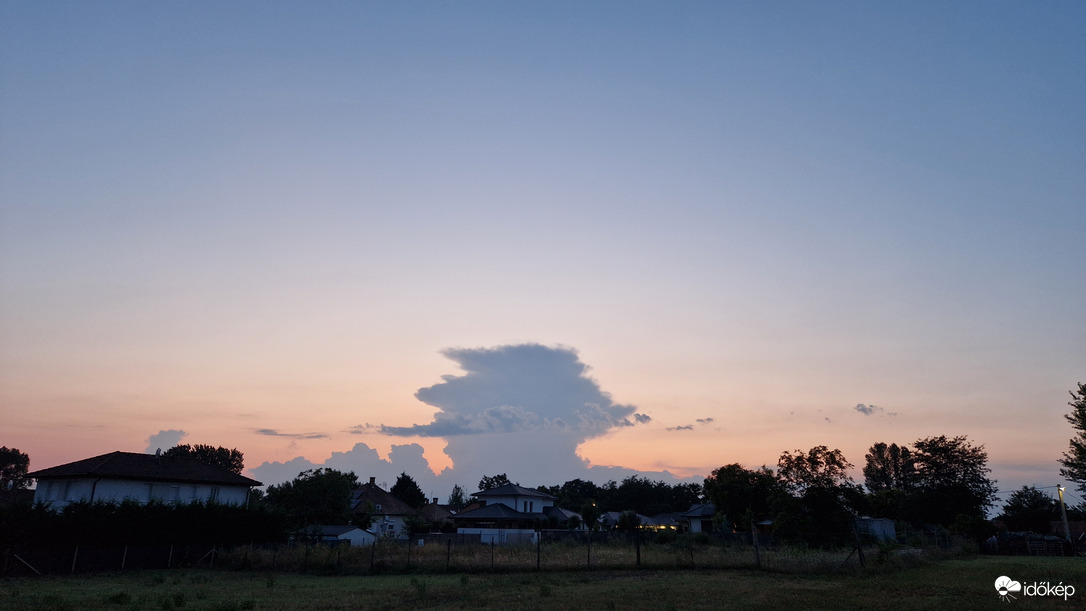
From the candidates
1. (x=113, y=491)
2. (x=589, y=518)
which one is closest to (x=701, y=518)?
(x=589, y=518)

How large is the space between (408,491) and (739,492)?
166 ft

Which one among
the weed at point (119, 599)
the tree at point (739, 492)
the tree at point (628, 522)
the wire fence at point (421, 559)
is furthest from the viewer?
the tree at point (628, 522)

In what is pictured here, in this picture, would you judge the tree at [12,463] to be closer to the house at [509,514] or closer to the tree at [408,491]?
the tree at [408,491]

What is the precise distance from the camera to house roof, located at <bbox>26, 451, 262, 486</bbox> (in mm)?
44312

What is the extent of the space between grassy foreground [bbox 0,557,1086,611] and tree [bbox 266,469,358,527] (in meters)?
30.1

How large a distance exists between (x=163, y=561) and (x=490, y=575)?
20.2 m

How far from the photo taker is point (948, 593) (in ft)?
68.9

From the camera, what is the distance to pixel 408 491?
320 ft

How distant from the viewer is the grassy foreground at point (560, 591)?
19234 millimetres

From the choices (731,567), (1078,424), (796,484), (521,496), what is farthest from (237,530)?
(1078,424)

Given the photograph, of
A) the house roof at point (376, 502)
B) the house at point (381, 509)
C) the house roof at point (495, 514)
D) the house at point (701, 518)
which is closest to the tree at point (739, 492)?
the house at point (701, 518)

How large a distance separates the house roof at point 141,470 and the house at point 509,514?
25056mm

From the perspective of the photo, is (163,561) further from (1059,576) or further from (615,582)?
(1059,576)

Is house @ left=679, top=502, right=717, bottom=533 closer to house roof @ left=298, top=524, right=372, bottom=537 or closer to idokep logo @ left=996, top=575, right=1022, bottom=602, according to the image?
house roof @ left=298, top=524, right=372, bottom=537
